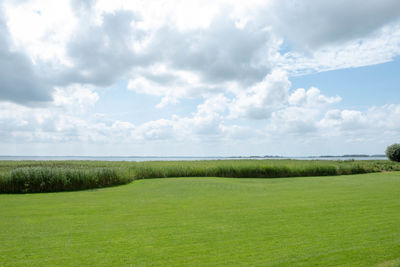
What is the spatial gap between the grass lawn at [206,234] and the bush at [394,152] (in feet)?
108

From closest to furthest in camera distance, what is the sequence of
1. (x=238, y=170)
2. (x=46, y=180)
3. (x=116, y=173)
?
(x=46, y=180) < (x=116, y=173) < (x=238, y=170)

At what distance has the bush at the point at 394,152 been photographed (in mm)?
37156

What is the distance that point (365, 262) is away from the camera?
4656mm

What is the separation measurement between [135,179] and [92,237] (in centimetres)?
1524

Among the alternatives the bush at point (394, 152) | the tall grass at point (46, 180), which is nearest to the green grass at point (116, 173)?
the tall grass at point (46, 180)

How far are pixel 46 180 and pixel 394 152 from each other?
39.3 m

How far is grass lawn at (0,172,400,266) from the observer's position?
192 inches

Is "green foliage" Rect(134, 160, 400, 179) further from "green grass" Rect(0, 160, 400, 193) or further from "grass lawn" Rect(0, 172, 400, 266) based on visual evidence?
"grass lawn" Rect(0, 172, 400, 266)

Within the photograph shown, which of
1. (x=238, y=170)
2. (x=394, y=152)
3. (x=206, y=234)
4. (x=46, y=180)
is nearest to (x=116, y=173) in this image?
(x=46, y=180)

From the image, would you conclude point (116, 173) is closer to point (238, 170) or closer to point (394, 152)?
point (238, 170)

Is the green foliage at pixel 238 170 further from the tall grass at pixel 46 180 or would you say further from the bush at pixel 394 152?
the bush at pixel 394 152

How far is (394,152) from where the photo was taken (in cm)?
3734

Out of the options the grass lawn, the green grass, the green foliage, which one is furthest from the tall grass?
the grass lawn

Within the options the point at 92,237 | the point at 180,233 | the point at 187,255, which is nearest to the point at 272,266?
the point at 187,255
